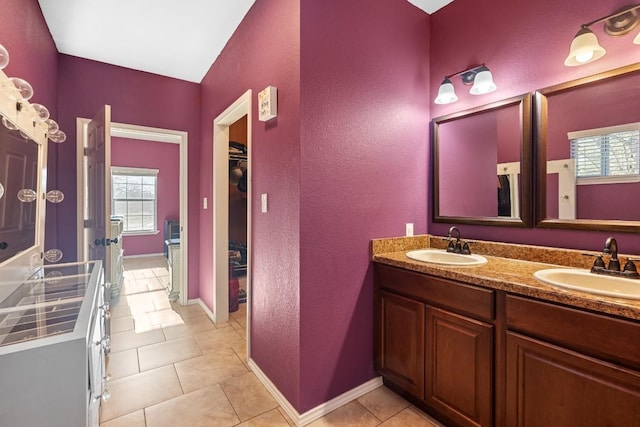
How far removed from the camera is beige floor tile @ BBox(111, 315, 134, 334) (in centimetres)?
295

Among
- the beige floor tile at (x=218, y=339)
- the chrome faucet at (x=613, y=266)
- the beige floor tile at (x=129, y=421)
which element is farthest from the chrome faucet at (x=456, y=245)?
the beige floor tile at (x=129, y=421)

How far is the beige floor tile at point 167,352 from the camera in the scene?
7.68ft

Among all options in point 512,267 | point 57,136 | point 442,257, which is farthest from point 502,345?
point 57,136

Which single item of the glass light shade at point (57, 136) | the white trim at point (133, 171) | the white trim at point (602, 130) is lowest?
the white trim at point (602, 130)

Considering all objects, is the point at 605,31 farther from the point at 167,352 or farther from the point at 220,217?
the point at 167,352

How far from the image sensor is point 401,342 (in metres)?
1.85

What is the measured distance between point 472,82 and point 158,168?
22.6ft

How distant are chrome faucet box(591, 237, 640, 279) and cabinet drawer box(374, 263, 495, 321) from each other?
0.55m

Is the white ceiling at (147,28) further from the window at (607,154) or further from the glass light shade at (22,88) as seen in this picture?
the window at (607,154)

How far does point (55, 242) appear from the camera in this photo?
9.39 ft

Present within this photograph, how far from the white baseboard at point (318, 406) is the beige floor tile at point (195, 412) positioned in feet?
0.90

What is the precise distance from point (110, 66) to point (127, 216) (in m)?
4.64

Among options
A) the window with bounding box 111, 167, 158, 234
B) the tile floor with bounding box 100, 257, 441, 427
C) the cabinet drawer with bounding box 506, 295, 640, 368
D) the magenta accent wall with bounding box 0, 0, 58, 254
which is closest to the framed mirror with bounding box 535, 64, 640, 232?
the cabinet drawer with bounding box 506, 295, 640, 368

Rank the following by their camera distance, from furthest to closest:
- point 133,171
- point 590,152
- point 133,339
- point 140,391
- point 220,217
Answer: point 133,171 → point 220,217 → point 133,339 → point 140,391 → point 590,152
